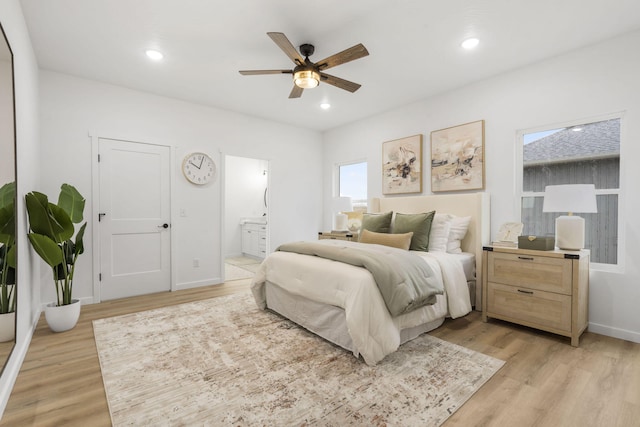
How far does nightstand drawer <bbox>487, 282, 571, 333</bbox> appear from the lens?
2533mm

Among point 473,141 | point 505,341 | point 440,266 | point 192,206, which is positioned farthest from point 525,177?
point 192,206

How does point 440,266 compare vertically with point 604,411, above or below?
above

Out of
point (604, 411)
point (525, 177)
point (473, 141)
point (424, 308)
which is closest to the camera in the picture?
point (604, 411)

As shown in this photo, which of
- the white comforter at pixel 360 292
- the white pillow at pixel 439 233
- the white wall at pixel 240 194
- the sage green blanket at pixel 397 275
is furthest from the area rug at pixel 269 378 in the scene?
the white wall at pixel 240 194

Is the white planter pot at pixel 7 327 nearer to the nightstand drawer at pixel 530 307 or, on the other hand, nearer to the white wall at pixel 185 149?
the white wall at pixel 185 149

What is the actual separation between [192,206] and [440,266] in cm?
343

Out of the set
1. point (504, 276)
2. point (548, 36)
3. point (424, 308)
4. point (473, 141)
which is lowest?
point (424, 308)

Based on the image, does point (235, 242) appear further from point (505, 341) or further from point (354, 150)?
point (505, 341)

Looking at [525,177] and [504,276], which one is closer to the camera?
[504,276]

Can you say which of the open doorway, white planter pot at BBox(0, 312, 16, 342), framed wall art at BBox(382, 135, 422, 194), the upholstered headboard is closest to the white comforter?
the upholstered headboard

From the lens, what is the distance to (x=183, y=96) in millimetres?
4156

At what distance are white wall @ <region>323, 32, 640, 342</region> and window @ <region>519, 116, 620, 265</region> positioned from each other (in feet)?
0.34

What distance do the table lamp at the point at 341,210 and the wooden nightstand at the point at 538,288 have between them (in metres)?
2.22

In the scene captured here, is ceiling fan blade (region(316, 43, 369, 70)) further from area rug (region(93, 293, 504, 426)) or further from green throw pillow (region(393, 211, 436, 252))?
area rug (region(93, 293, 504, 426))
